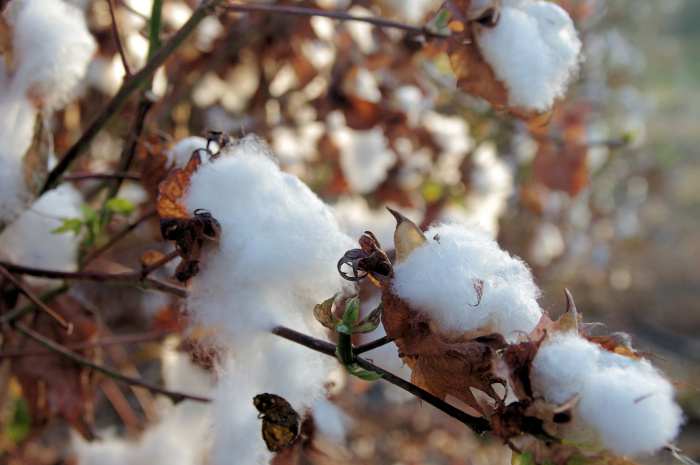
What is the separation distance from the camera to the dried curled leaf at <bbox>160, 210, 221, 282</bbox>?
0.65 m

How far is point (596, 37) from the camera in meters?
3.91

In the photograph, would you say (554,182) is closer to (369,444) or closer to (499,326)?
(499,326)

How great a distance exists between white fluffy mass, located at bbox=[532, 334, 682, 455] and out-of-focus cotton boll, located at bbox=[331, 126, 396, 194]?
1.73m

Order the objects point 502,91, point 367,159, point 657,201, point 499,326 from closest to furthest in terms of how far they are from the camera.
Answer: point 499,326 → point 502,91 → point 367,159 → point 657,201

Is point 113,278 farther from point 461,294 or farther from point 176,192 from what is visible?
point 461,294

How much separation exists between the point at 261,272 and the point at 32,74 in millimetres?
510

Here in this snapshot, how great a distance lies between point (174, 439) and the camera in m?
1.58

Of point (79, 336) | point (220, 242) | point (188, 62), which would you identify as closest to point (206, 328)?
point (220, 242)

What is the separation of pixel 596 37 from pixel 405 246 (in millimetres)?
3929

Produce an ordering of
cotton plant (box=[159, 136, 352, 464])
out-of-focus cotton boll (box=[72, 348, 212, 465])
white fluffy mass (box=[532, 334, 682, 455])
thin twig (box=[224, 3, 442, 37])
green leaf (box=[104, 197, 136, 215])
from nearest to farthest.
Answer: white fluffy mass (box=[532, 334, 682, 455]) → cotton plant (box=[159, 136, 352, 464]) → thin twig (box=[224, 3, 442, 37]) → green leaf (box=[104, 197, 136, 215]) → out-of-focus cotton boll (box=[72, 348, 212, 465])

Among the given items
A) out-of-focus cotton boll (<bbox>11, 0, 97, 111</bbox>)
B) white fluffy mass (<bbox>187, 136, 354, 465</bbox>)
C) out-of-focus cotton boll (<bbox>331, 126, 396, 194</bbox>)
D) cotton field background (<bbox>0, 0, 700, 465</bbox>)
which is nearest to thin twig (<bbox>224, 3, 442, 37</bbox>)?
cotton field background (<bbox>0, 0, 700, 465</bbox>)

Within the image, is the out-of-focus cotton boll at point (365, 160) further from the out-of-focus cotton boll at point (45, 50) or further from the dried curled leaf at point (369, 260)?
the dried curled leaf at point (369, 260)

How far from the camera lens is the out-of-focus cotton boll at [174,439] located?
1.56 metres

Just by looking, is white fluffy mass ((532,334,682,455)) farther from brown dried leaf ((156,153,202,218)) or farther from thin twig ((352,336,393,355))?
brown dried leaf ((156,153,202,218))
